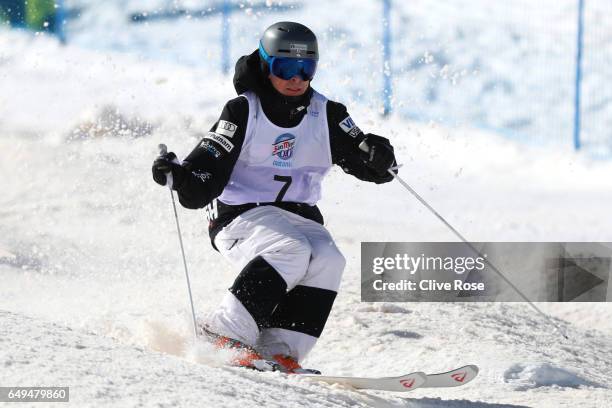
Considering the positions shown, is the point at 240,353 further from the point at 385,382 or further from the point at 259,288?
the point at 385,382

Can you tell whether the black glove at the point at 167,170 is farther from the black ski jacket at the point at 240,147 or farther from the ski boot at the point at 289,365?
the ski boot at the point at 289,365

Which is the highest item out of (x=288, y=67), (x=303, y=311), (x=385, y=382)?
(x=288, y=67)

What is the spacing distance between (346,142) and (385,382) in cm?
113

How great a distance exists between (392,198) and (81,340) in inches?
292

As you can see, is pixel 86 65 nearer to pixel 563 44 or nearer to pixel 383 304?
pixel 563 44

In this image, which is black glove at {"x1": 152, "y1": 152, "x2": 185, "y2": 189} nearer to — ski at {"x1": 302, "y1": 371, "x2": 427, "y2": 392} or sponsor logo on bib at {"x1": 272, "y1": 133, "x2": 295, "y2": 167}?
sponsor logo on bib at {"x1": 272, "y1": 133, "x2": 295, "y2": 167}

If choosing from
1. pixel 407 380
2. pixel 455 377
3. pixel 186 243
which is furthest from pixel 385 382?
pixel 186 243

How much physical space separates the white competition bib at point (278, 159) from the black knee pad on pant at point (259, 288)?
1.16ft

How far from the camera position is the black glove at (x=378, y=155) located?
434 cm

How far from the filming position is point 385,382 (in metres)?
3.91

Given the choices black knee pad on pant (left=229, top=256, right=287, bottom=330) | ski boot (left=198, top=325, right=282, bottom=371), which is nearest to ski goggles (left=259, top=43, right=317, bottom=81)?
black knee pad on pant (left=229, top=256, right=287, bottom=330)

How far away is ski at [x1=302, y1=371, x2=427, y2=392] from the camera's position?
3.86 m

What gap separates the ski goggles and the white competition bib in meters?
0.15

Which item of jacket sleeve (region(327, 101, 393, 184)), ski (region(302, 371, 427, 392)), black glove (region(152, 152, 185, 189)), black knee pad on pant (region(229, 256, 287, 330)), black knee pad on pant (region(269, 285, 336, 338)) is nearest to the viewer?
ski (region(302, 371, 427, 392))
